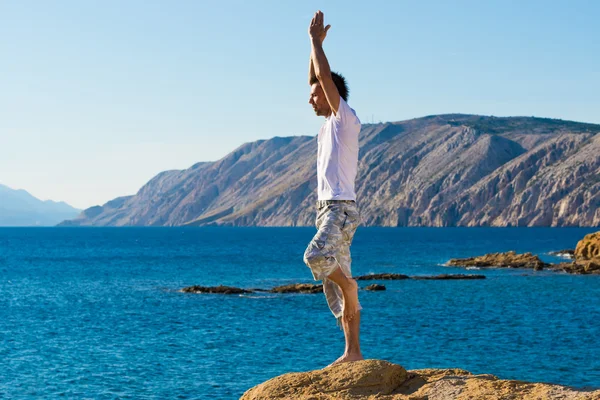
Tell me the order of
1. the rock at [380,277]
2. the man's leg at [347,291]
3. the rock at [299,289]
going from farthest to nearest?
1. the rock at [380,277]
2. the rock at [299,289]
3. the man's leg at [347,291]

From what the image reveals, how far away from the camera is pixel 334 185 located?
27.7 feet

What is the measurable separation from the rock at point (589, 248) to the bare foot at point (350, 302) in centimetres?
7044

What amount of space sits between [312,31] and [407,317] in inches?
1277

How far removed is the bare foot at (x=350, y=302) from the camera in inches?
338

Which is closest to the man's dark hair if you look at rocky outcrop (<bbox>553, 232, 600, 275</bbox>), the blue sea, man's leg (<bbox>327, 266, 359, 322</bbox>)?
man's leg (<bbox>327, 266, 359, 322</bbox>)

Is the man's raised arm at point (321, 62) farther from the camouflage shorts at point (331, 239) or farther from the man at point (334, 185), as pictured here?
the camouflage shorts at point (331, 239)

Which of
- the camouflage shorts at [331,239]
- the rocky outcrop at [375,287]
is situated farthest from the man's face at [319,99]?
the rocky outcrop at [375,287]

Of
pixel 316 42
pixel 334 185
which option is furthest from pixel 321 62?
pixel 334 185

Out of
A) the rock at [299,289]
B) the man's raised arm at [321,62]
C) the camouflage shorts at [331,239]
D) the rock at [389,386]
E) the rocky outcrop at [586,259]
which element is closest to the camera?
the rock at [389,386]

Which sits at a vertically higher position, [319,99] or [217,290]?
→ [319,99]

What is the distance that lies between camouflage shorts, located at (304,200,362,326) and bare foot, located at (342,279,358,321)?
164 millimetres

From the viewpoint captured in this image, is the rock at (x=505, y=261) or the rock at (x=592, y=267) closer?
the rock at (x=592, y=267)

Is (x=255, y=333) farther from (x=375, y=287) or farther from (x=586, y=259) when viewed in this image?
(x=586, y=259)

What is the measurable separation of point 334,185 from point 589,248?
7272 cm
